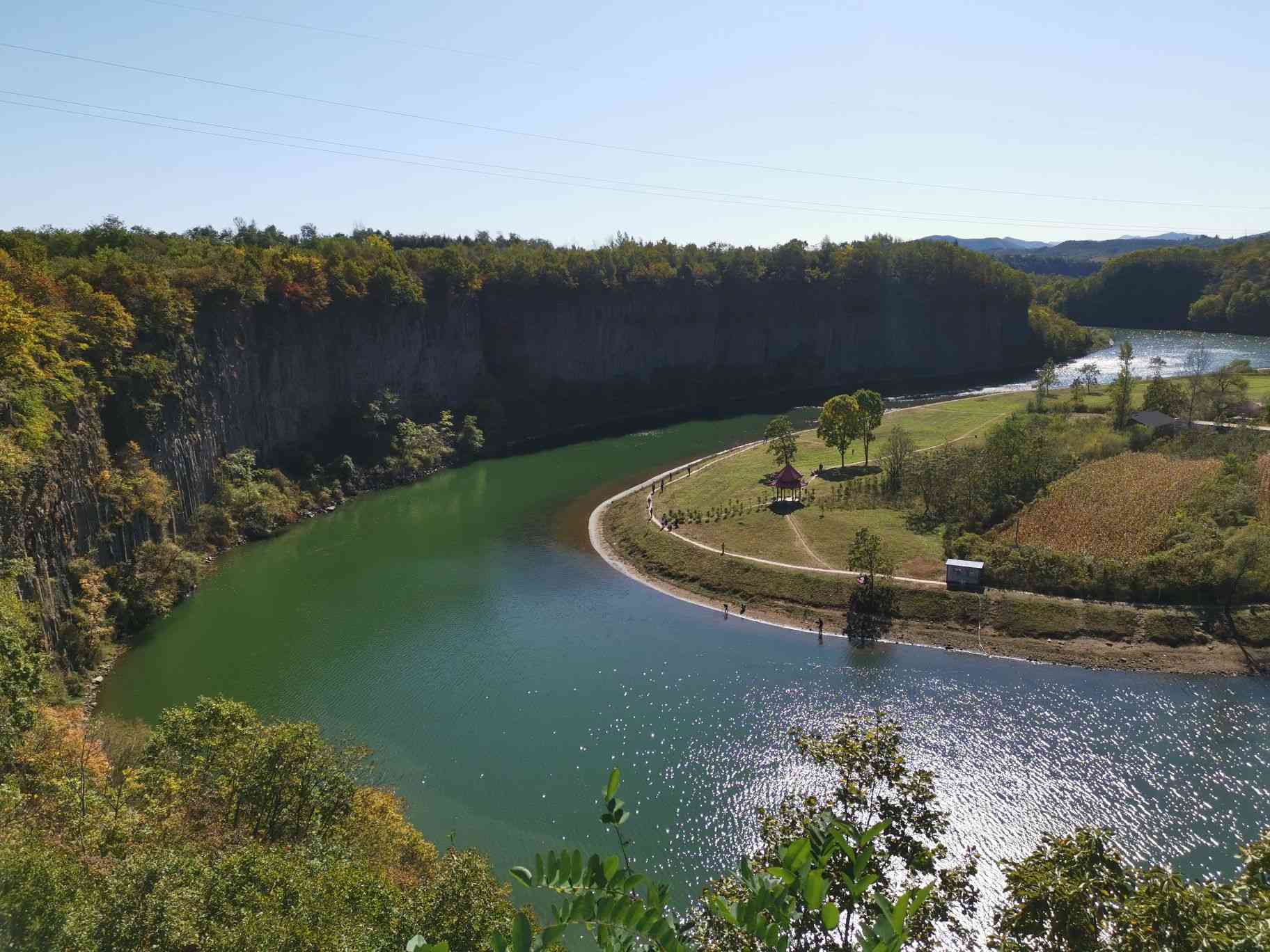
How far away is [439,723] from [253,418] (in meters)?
39.8

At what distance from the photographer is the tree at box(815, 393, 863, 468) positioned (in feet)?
205

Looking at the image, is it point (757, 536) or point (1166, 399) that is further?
point (1166, 399)

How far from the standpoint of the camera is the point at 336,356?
7369 centimetres

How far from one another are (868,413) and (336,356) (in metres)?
45.3

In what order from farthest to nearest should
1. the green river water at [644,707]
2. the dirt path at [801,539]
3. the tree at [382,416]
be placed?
1. the tree at [382,416]
2. the dirt path at [801,539]
3. the green river water at [644,707]

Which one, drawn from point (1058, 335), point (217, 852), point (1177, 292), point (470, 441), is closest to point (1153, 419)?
point (470, 441)

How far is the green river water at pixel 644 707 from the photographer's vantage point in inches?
1043

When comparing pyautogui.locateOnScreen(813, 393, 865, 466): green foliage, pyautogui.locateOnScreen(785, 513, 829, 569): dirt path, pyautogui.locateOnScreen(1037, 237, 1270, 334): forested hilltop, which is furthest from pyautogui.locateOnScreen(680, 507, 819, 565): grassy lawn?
pyautogui.locateOnScreen(1037, 237, 1270, 334): forested hilltop

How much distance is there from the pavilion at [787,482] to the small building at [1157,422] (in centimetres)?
2804

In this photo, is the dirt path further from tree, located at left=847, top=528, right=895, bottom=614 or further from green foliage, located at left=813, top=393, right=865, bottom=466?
green foliage, located at left=813, top=393, right=865, bottom=466

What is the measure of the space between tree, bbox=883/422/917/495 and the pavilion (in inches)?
237

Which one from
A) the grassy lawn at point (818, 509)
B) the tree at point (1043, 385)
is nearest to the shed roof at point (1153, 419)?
the grassy lawn at point (818, 509)

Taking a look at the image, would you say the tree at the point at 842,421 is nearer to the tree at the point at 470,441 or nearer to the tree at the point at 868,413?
the tree at the point at 868,413

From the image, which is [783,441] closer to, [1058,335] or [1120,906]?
[1120,906]
